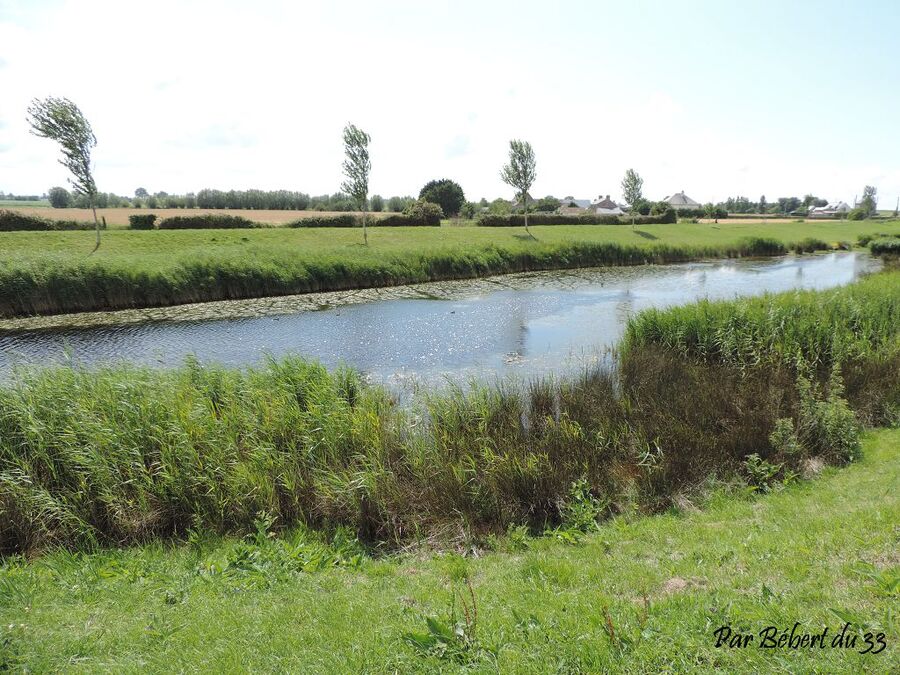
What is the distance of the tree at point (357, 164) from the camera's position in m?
42.9

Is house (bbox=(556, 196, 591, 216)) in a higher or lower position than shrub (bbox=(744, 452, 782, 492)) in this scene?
higher

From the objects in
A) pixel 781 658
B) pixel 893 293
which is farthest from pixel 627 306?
pixel 781 658

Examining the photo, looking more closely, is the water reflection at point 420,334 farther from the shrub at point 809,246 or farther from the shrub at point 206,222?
the shrub at point 809,246

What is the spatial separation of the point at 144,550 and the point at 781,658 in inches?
272

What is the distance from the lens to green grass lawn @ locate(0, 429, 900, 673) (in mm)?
3713

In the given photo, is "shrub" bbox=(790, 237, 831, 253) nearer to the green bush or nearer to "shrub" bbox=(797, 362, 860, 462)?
"shrub" bbox=(797, 362, 860, 462)

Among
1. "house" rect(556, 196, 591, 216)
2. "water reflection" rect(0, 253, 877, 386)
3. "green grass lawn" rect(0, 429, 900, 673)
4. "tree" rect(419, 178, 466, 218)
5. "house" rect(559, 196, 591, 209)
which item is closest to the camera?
"green grass lawn" rect(0, 429, 900, 673)

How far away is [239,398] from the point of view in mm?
9781

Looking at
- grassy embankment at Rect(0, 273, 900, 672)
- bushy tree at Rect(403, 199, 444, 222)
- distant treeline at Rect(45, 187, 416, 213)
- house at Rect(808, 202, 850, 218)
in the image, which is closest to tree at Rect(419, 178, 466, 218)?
distant treeline at Rect(45, 187, 416, 213)

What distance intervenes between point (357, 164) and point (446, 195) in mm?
49607

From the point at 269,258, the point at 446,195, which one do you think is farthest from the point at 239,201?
the point at 269,258

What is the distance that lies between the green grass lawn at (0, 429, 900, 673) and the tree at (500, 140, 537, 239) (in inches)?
2016

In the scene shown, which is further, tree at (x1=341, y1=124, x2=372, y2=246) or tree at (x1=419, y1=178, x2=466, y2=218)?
tree at (x1=419, y1=178, x2=466, y2=218)

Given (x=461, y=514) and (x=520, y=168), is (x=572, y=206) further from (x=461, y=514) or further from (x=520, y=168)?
(x=461, y=514)
